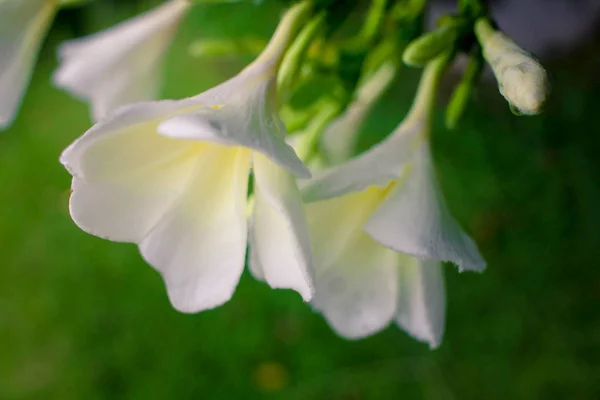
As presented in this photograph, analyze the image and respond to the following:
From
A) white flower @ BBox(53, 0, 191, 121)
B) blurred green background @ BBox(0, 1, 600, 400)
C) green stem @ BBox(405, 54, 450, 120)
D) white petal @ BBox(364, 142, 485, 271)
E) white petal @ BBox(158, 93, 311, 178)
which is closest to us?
white petal @ BBox(158, 93, 311, 178)

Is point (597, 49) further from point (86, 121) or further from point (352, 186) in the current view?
point (86, 121)


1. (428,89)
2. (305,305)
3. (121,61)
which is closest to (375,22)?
(428,89)

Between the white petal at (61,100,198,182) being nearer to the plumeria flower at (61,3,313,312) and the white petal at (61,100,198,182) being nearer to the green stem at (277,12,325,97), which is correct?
the plumeria flower at (61,3,313,312)

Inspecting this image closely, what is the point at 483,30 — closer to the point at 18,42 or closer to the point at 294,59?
the point at 294,59

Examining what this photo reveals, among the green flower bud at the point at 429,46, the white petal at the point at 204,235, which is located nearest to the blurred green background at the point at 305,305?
the green flower bud at the point at 429,46

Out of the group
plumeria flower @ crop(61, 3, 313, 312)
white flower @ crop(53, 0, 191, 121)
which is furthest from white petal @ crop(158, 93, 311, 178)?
white flower @ crop(53, 0, 191, 121)

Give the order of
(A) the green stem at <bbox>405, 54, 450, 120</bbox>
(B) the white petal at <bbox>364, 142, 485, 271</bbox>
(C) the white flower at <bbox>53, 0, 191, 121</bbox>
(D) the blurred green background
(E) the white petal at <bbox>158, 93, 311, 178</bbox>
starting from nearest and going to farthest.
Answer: (E) the white petal at <bbox>158, 93, 311, 178</bbox> → (B) the white petal at <bbox>364, 142, 485, 271</bbox> → (A) the green stem at <bbox>405, 54, 450, 120</bbox> → (C) the white flower at <bbox>53, 0, 191, 121</bbox> → (D) the blurred green background
